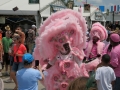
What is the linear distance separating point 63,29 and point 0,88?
1.93m

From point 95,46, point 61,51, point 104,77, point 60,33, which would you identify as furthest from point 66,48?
point 95,46

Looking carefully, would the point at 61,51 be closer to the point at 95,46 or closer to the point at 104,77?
the point at 104,77

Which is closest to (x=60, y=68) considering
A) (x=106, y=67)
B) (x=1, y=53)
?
(x=106, y=67)

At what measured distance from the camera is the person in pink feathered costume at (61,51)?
16.4ft

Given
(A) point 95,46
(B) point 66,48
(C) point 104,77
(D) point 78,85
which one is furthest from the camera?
(A) point 95,46

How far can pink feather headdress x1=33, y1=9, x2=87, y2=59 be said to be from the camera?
197 inches

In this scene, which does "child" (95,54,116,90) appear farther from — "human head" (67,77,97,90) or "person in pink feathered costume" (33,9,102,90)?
"human head" (67,77,97,90)

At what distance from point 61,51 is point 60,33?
1.05 ft

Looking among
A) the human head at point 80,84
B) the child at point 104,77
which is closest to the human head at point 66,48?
the child at point 104,77

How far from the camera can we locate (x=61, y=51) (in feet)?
16.6

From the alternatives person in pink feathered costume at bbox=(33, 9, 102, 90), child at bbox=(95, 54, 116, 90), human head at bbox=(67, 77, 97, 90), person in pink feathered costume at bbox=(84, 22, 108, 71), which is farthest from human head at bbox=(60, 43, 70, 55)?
human head at bbox=(67, 77, 97, 90)

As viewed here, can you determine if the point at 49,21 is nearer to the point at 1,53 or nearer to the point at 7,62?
the point at 1,53

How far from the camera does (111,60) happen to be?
5.09 metres

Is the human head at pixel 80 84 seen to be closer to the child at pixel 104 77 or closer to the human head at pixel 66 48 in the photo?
the child at pixel 104 77
